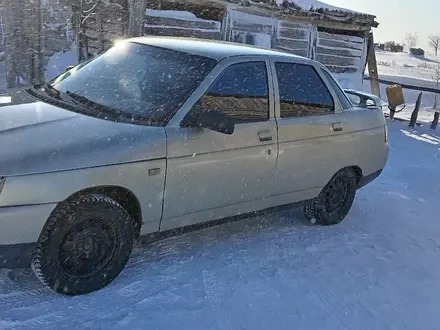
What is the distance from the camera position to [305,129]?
498cm

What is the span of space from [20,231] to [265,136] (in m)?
2.18

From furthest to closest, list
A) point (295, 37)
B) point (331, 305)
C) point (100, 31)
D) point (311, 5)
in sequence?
point (295, 37) < point (311, 5) < point (100, 31) < point (331, 305)

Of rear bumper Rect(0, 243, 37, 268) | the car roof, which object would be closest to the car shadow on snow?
rear bumper Rect(0, 243, 37, 268)

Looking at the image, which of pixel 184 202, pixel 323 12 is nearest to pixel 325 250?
pixel 184 202

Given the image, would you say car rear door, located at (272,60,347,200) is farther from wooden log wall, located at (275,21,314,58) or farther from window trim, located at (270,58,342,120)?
wooden log wall, located at (275,21,314,58)

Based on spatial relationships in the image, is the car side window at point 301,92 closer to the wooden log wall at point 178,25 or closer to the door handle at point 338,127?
the door handle at point 338,127

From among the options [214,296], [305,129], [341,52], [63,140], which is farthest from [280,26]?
[63,140]

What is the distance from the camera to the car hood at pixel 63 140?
324cm

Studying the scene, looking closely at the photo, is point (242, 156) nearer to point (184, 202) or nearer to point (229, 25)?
point (184, 202)

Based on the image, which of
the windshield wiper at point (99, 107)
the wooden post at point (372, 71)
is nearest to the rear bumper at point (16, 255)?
the windshield wiper at point (99, 107)

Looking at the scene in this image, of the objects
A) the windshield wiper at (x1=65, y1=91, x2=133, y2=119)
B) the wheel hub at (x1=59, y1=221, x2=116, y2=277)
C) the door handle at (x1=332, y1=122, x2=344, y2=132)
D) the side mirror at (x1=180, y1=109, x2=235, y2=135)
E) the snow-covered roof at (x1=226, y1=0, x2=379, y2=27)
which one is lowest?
the wheel hub at (x1=59, y1=221, x2=116, y2=277)

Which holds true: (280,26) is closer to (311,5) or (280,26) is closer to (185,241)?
(311,5)

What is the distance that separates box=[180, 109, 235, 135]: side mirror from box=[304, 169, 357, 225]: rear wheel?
185cm

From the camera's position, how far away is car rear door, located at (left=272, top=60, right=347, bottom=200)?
4.82 m
